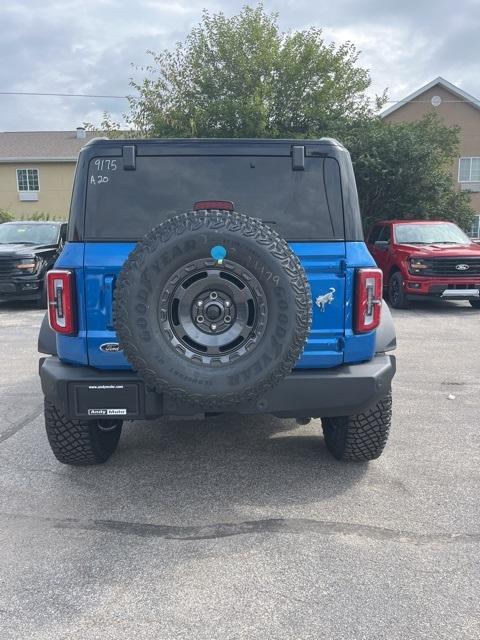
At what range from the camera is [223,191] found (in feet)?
11.3

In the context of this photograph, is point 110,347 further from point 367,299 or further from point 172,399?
point 367,299

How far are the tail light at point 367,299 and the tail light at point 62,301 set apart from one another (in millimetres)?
1572

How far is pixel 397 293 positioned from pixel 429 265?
92 centimetres

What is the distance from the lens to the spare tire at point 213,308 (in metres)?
2.89

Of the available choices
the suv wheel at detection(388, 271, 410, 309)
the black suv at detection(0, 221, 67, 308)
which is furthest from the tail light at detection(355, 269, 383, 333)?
the black suv at detection(0, 221, 67, 308)

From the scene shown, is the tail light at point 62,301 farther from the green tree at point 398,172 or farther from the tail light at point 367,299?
the green tree at point 398,172

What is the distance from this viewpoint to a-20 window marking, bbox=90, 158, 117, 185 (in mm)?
3396

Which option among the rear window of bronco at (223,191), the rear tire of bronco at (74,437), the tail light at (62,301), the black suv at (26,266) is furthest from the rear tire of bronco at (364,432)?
the black suv at (26,266)

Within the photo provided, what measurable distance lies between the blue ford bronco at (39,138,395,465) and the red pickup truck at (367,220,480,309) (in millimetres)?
7755

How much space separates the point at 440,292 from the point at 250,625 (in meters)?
9.59

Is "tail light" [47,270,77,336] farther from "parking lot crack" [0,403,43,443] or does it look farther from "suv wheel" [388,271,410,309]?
"suv wheel" [388,271,410,309]

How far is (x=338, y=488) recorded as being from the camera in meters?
3.59

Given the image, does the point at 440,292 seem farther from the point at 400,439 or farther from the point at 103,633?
the point at 103,633

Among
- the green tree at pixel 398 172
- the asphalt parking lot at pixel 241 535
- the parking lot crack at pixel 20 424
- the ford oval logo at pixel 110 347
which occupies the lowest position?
the parking lot crack at pixel 20 424
